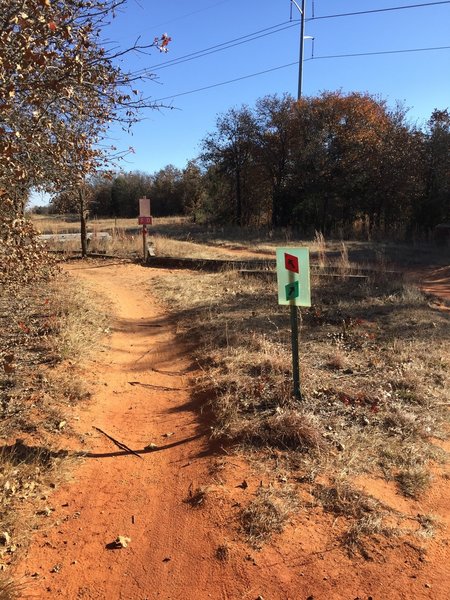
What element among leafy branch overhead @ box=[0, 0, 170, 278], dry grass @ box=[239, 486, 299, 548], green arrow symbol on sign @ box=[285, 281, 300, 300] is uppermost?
leafy branch overhead @ box=[0, 0, 170, 278]

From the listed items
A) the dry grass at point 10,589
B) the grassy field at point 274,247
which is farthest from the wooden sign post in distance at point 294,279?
the grassy field at point 274,247

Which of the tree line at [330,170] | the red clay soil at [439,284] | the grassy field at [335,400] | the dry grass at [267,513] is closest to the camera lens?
the dry grass at [267,513]

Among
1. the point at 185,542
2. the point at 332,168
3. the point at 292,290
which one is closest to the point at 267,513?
the point at 185,542

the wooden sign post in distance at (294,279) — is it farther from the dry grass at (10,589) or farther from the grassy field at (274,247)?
the grassy field at (274,247)

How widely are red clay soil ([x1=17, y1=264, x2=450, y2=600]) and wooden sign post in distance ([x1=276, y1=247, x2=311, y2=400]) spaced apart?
55.2 inches

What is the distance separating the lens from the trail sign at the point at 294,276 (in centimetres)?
453

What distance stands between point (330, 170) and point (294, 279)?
890 inches

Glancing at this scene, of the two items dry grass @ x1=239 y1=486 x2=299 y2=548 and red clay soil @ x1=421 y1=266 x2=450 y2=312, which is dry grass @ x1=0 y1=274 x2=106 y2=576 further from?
red clay soil @ x1=421 y1=266 x2=450 y2=312

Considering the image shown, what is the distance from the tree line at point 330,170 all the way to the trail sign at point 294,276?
1889 cm

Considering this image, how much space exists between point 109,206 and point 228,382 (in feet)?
164

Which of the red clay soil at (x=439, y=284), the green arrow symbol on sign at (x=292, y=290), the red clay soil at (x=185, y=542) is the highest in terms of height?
the green arrow symbol on sign at (x=292, y=290)

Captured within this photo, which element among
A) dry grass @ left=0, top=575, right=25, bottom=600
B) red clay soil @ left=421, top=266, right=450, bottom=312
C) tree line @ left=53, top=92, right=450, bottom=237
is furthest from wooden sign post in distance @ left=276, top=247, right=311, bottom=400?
tree line @ left=53, top=92, right=450, bottom=237

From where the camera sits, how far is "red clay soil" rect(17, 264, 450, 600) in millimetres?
2773

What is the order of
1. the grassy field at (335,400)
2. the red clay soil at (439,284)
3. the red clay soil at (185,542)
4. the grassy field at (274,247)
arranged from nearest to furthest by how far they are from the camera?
1. the red clay soil at (185,542)
2. the grassy field at (335,400)
3. the red clay soil at (439,284)
4. the grassy field at (274,247)
